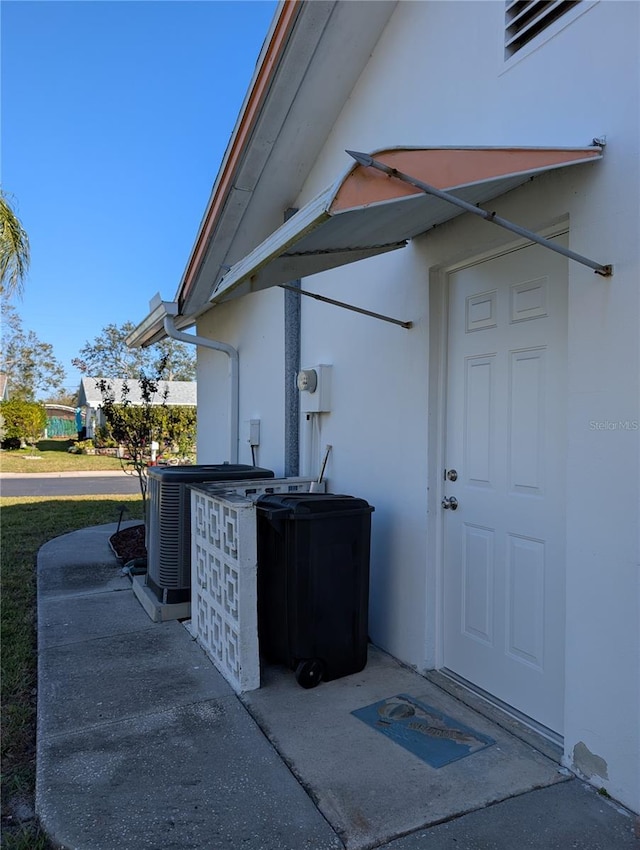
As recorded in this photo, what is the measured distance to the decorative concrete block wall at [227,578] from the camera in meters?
3.39

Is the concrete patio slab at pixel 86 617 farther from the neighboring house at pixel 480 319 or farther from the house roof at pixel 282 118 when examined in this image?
the house roof at pixel 282 118

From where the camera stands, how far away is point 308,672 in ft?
11.1

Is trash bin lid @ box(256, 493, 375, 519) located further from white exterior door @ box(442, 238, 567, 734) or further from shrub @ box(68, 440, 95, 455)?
shrub @ box(68, 440, 95, 455)

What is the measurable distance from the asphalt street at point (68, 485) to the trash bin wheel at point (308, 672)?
34.5 feet

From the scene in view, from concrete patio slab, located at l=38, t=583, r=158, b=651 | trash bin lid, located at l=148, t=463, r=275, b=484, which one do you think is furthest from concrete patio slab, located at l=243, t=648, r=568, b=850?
trash bin lid, located at l=148, t=463, r=275, b=484

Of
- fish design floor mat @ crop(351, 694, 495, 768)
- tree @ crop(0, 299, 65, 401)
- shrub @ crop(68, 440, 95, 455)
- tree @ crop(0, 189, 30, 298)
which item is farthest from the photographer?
tree @ crop(0, 299, 65, 401)

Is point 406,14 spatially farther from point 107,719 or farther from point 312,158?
point 107,719

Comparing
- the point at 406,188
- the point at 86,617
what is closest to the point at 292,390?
the point at 86,617

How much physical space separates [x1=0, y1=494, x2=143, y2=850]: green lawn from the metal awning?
9.03ft

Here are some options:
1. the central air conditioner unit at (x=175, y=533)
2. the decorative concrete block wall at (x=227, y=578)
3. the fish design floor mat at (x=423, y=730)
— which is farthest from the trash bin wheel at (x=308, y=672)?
the central air conditioner unit at (x=175, y=533)

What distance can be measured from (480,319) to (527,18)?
1.57m

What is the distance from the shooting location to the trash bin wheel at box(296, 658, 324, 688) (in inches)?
133

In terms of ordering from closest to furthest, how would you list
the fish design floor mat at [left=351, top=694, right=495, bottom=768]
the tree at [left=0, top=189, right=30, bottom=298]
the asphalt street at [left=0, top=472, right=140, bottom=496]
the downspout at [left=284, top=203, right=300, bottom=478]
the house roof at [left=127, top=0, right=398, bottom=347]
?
the fish design floor mat at [left=351, top=694, right=495, bottom=768], the house roof at [left=127, top=0, right=398, bottom=347], the downspout at [left=284, top=203, right=300, bottom=478], the tree at [left=0, top=189, right=30, bottom=298], the asphalt street at [left=0, top=472, right=140, bottom=496]

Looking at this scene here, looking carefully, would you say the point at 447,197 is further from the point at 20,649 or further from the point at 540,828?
the point at 20,649
